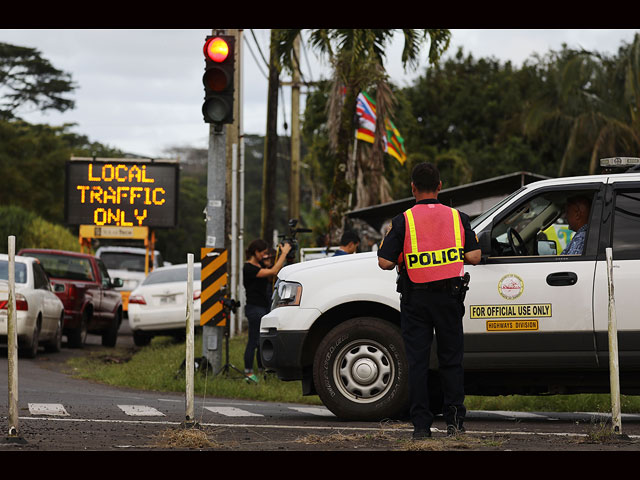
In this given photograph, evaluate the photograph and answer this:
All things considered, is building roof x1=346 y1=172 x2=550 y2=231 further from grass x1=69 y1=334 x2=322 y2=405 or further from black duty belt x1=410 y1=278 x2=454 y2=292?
black duty belt x1=410 y1=278 x2=454 y2=292

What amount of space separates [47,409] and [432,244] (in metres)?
4.42

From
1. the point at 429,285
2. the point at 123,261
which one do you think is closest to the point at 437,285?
the point at 429,285

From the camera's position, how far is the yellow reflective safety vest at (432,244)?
25.4 feet

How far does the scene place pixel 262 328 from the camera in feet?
33.4

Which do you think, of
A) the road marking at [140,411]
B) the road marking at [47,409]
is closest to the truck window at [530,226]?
the road marking at [140,411]

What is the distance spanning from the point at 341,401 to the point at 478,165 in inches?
1559

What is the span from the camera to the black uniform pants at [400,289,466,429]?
7.70 metres

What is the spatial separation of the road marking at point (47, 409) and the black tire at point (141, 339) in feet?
35.5

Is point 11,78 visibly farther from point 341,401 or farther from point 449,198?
point 341,401

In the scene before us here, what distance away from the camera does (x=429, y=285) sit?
772cm

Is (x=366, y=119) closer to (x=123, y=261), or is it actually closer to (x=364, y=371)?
(x=123, y=261)

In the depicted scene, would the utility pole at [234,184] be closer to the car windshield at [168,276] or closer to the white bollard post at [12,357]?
the car windshield at [168,276]

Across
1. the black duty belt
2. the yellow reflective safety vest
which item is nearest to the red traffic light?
the yellow reflective safety vest

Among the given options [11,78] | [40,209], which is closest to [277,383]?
[40,209]
